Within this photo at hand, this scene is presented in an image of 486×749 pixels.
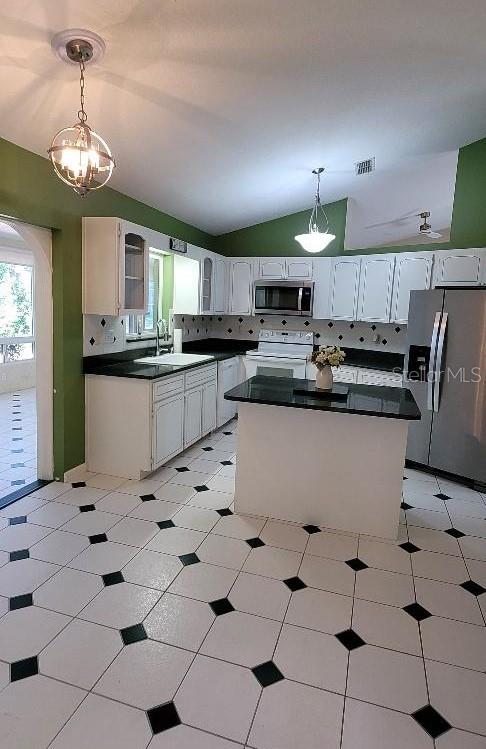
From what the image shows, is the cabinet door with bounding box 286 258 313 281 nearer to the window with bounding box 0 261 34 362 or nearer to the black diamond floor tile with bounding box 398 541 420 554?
the black diamond floor tile with bounding box 398 541 420 554

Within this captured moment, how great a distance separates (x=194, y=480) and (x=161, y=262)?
2.59 metres

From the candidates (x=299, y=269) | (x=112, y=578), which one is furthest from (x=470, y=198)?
(x=112, y=578)

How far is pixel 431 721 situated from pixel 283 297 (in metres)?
4.51

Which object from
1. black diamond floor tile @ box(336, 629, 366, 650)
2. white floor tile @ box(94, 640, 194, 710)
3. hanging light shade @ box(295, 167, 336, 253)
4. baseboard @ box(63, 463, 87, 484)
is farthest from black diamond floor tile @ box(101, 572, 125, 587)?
hanging light shade @ box(295, 167, 336, 253)

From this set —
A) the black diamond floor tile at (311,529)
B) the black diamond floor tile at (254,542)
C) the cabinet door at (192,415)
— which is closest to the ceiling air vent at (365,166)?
the cabinet door at (192,415)

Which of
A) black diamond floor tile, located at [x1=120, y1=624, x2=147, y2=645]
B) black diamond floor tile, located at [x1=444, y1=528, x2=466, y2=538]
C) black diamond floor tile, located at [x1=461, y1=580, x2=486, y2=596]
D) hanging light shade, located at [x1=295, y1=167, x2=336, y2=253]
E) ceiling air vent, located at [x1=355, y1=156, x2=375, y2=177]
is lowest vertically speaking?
black diamond floor tile, located at [x1=120, y1=624, x2=147, y2=645]

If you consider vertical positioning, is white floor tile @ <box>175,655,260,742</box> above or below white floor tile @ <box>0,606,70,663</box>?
below

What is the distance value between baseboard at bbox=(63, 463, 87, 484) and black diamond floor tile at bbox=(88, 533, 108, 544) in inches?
35.7

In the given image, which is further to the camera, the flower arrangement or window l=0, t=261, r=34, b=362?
window l=0, t=261, r=34, b=362

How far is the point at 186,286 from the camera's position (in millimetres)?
5043

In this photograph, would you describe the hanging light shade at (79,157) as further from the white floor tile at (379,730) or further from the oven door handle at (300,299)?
the oven door handle at (300,299)

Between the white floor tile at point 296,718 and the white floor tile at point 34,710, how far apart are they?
66 cm

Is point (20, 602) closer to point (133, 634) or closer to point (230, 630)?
point (133, 634)

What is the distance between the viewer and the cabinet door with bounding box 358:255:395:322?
16.3ft
